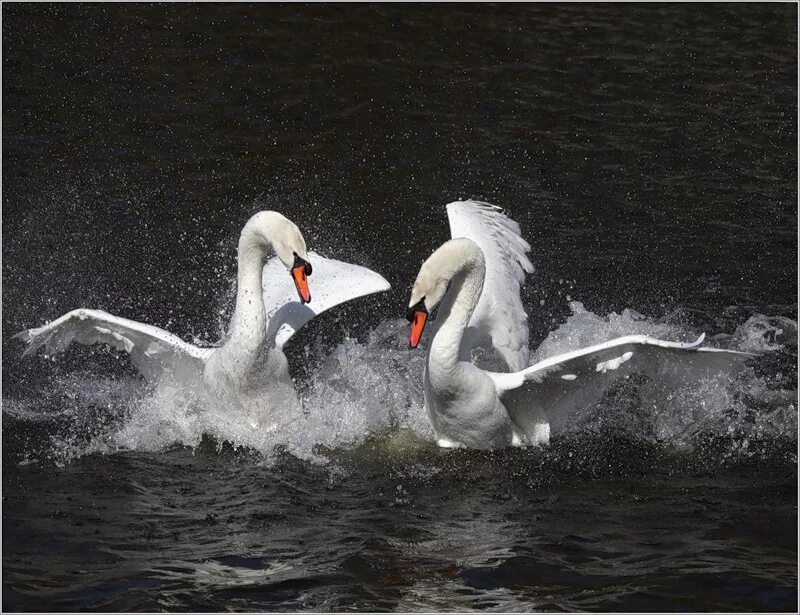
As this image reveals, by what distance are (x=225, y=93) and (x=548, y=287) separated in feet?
19.4

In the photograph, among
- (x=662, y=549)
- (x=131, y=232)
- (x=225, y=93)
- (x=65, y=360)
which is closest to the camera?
(x=662, y=549)

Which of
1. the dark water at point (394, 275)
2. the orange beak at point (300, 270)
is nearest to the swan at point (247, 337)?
the orange beak at point (300, 270)

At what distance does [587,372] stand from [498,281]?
1.67 metres

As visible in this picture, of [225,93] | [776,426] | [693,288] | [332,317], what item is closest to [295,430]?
[332,317]

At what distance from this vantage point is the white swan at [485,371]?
27.0ft

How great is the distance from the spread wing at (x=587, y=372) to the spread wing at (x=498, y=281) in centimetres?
→ 61

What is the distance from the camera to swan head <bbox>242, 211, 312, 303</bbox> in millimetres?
8383

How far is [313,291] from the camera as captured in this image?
9.70m

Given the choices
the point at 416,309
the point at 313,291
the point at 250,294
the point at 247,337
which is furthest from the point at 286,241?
the point at 313,291

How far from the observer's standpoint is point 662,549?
25.2 feet

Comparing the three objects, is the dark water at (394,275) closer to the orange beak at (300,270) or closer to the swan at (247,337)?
the swan at (247,337)

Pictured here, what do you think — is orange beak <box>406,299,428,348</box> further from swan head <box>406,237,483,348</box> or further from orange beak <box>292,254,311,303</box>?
orange beak <box>292,254,311,303</box>

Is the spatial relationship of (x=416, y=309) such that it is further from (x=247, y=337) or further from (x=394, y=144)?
(x=394, y=144)

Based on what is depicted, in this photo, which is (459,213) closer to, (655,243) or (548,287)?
(548,287)
